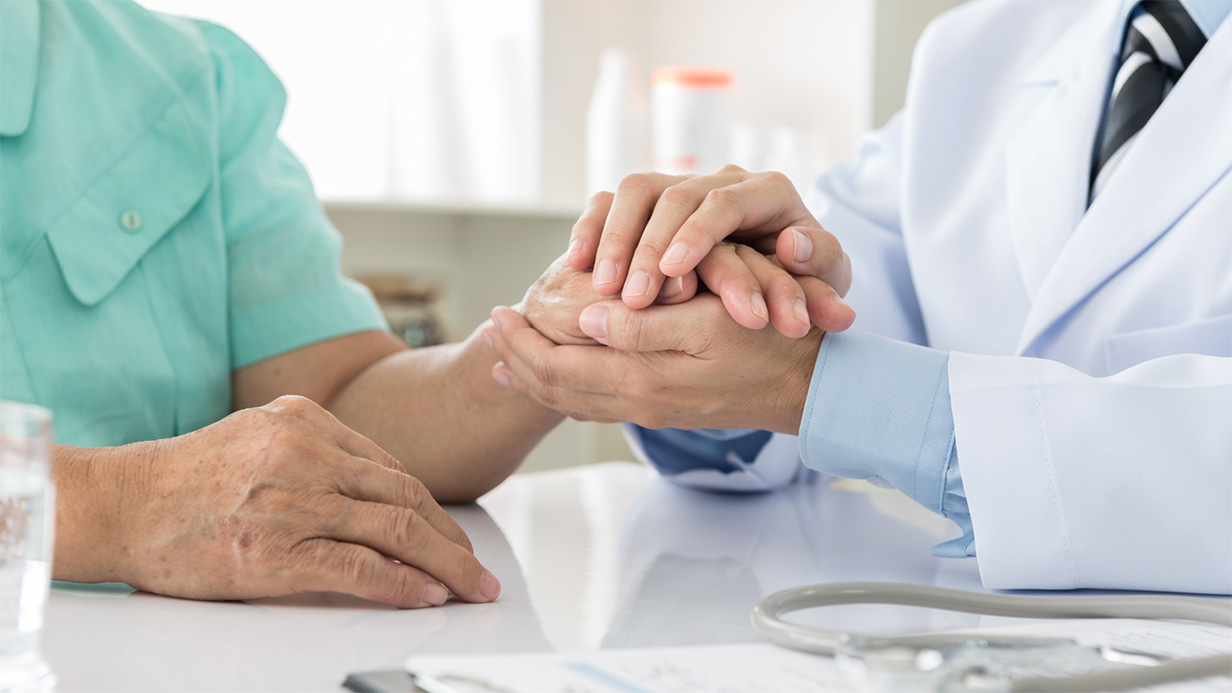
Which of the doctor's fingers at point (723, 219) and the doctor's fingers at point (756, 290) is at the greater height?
the doctor's fingers at point (723, 219)

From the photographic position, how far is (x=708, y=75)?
2207 mm

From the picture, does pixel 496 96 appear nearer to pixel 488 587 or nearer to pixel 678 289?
pixel 678 289

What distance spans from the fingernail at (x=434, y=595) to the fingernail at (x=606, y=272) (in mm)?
275

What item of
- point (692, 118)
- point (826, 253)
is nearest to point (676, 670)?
point (826, 253)

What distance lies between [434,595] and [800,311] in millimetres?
311

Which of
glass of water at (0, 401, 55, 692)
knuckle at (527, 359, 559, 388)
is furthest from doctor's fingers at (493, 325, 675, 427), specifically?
glass of water at (0, 401, 55, 692)

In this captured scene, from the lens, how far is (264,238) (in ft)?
3.28

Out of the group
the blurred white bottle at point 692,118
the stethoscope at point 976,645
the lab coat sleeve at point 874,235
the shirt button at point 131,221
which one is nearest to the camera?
the stethoscope at point 976,645

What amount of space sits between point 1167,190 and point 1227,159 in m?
0.05

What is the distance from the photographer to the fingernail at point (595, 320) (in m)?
0.77

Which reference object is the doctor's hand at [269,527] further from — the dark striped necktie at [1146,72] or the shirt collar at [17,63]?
A: the dark striped necktie at [1146,72]

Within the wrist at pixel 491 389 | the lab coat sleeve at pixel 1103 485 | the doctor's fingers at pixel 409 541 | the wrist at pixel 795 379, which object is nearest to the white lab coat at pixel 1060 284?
the lab coat sleeve at pixel 1103 485

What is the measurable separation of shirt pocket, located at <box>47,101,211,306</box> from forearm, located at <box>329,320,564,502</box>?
0.23m

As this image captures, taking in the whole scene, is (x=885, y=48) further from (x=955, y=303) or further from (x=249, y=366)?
(x=249, y=366)
